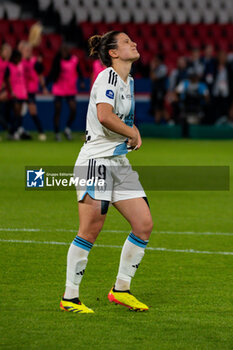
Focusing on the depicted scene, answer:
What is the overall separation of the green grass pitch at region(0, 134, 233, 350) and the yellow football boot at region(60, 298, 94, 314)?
51 millimetres

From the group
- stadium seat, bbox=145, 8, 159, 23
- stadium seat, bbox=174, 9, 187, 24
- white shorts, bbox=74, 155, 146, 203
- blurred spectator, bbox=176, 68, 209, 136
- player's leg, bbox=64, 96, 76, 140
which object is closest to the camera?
white shorts, bbox=74, 155, 146, 203

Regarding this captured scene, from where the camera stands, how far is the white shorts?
5375 millimetres

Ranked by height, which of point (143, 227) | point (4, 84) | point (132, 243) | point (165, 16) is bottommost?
point (4, 84)

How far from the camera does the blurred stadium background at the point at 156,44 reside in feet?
77.4

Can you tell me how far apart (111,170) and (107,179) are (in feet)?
0.29

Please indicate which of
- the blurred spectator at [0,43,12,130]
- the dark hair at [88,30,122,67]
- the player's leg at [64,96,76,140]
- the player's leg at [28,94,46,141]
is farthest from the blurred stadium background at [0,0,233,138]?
the dark hair at [88,30,122,67]

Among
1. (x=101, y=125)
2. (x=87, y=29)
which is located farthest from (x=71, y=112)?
(x=101, y=125)

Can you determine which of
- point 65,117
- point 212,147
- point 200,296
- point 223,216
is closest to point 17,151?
point 212,147

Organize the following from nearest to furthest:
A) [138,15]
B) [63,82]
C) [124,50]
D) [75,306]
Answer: [75,306] < [124,50] < [63,82] < [138,15]

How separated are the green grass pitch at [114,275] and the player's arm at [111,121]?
43.9 inches

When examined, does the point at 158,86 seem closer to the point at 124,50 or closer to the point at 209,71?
the point at 209,71

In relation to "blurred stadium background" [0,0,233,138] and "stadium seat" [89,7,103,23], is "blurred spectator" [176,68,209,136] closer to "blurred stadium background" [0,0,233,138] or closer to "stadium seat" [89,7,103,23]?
"blurred stadium background" [0,0,233,138]

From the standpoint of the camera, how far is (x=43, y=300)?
569 centimetres

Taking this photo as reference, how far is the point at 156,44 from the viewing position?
2789 centimetres
